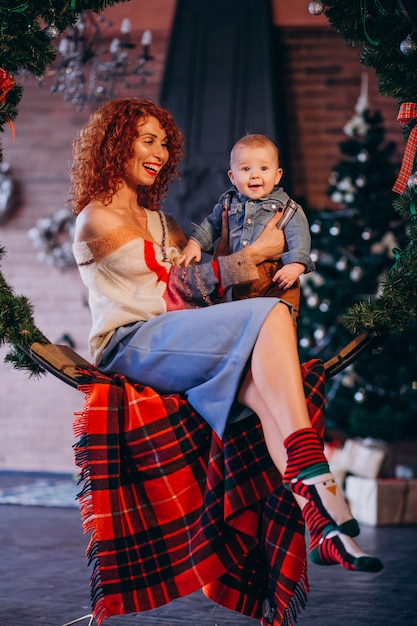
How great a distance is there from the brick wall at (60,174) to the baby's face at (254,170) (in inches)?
166

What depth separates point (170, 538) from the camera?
226cm

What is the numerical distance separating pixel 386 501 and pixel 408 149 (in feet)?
9.29

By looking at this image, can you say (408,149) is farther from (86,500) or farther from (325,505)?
(86,500)

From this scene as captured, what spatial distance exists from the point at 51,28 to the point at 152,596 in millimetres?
1579

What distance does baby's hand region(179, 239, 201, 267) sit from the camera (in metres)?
2.45

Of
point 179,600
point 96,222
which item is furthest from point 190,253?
point 179,600

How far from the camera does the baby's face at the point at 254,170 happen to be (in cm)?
232

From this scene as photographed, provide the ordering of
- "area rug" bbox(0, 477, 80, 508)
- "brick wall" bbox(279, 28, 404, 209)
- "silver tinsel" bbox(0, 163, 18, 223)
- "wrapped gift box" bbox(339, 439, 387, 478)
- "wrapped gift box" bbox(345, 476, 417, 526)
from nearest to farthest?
"wrapped gift box" bbox(345, 476, 417, 526)
"wrapped gift box" bbox(339, 439, 387, 478)
"area rug" bbox(0, 477, 80, 508)
"brick wall" bbox(279, 28, 404, 209)
"silver tinsel" bbox(0, 163, 18, 223)

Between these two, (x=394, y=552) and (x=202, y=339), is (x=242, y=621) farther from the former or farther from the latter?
(x=394, y=552)

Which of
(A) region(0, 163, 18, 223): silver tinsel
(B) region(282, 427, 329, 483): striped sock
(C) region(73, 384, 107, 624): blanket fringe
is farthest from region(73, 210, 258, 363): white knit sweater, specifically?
(A) region(0, 163, 18, 223): silver tinsel

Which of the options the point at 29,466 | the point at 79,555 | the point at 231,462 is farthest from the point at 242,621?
the point at 29,466

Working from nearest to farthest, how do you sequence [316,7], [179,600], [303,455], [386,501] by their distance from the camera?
[303,455], [316,7], [179,600], [386,501]

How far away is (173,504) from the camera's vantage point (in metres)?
2.26

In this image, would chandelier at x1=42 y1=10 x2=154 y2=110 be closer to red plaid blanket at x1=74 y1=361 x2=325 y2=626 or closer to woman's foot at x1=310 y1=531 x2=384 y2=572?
red plaid blanket at x1=74 y1=361 x2=325 y2=626
